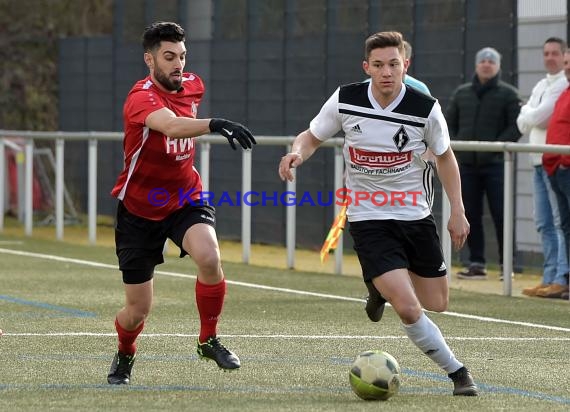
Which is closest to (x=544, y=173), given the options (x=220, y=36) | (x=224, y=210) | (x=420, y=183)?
(x=420, y=183)

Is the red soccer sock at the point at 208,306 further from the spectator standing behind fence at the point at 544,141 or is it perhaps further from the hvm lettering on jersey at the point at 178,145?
the spectator standing behind fence at the point at 544,141

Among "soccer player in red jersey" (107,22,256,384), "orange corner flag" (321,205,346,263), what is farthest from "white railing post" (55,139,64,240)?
"soccer player in red jersey" (107,22,256,384)

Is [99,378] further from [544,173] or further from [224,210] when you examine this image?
[224,210]

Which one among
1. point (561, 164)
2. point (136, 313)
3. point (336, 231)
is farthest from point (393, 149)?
point (336, 231)

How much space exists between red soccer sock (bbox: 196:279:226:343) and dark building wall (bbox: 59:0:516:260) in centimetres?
901

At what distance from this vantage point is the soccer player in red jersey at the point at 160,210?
8594mm

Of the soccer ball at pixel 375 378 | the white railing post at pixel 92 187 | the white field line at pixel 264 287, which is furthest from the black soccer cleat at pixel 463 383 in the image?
the white railing post at pixel 92 187

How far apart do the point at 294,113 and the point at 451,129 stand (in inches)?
182

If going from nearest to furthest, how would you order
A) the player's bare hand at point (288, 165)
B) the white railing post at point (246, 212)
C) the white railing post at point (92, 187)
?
the player's bare hand at point (288, 165) → the white railing post at point (246, 212) → the white railing post at point (92, 187)

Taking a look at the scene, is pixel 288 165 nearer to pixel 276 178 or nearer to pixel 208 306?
pixel 208 306

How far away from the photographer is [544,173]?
14.1 m

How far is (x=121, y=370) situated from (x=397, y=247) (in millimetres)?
1642

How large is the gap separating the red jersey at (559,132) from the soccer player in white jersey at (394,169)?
526 cm

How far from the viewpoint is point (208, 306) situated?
28.5ft
